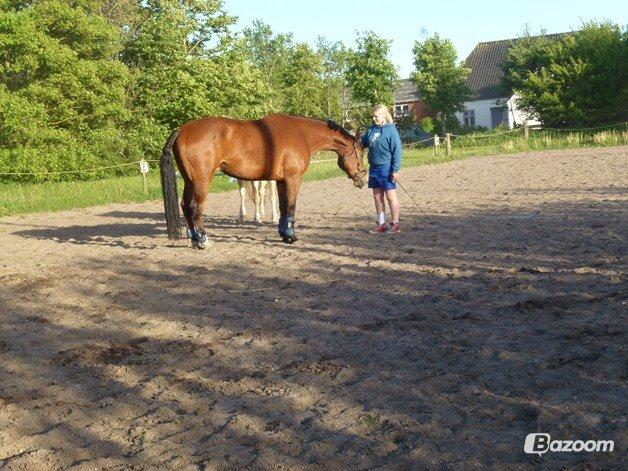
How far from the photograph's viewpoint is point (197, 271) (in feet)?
28.1

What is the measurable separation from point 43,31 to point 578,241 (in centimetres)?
2878

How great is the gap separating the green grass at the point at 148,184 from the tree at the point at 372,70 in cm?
1398

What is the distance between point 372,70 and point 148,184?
29698 mm

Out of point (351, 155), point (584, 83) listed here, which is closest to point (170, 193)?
point (351, 155)

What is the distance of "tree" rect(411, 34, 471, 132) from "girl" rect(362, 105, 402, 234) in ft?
140

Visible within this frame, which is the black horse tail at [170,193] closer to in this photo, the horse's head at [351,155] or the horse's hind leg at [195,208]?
the horse's hind leg at [195,208]

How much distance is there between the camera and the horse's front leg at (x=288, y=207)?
10148 mm

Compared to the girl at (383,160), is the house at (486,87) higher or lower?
higher

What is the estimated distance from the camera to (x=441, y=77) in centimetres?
5303

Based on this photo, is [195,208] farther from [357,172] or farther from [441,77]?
[441,77]

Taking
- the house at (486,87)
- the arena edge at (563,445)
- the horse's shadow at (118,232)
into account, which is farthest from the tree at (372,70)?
the arena edge at (563,445)

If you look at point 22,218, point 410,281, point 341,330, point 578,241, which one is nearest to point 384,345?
point 341,330

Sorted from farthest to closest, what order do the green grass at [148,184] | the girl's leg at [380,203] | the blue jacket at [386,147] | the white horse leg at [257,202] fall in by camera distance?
the green grass at [148,184] < the white horse leg at [257,202] < the girl's leg at [380,203] < the blue jacket at [386,147]

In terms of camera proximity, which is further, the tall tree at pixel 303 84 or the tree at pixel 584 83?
the tall tree at pixel 303 84
